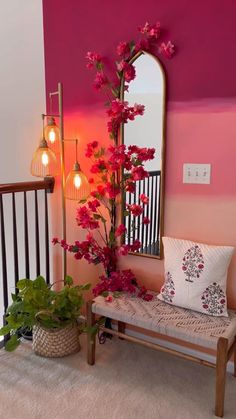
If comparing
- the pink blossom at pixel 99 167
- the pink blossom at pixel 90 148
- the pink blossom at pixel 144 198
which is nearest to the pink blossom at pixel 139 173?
the pink blossom at pixel 144 198

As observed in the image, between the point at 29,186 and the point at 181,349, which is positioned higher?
the point at 29,186

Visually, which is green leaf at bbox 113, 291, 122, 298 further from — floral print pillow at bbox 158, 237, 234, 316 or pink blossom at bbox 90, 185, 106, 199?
pink blossom at bbox 90, 185, 106, 199

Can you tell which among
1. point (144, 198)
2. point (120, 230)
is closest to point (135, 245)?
point (120, 230)

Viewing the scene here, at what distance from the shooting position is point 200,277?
5.81 ft

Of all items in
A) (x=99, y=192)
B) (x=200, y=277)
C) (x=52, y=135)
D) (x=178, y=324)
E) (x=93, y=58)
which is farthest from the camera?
(x=52, y=135)

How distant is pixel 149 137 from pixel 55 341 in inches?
52.7

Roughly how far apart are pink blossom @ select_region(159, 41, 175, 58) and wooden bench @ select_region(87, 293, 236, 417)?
1373mm

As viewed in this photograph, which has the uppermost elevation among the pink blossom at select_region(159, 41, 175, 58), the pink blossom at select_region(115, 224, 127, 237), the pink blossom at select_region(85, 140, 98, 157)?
the pink blossom at select_region(159, 41, 175, 58)

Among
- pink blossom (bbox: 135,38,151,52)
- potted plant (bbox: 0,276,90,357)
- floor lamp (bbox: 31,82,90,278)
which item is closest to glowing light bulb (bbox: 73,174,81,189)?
floor lamp (bbox: 31,82,90,278)

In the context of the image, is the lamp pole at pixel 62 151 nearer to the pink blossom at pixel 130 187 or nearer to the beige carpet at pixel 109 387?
the pink blossom at pixel 130 187

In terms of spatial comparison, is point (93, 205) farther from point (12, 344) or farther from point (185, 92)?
point (12, 344)

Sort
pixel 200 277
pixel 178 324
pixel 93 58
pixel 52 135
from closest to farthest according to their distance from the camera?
pixel 178 324
pixel 200 277
pixel 93 58
pixel 52 135

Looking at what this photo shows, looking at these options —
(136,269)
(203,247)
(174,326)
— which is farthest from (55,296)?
Answer: (203,247)

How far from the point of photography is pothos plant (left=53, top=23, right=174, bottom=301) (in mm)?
1881
